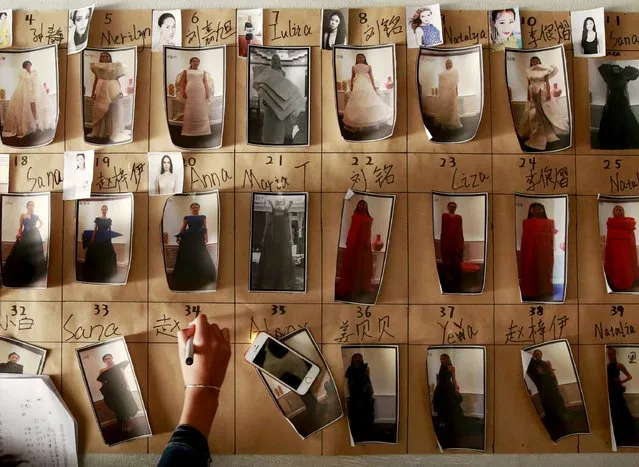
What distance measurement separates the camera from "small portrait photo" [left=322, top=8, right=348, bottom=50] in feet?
3.85

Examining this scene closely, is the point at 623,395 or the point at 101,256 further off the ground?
the point at 101,256

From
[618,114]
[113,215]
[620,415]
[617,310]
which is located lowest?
[620,415]

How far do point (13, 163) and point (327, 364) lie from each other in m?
0.89

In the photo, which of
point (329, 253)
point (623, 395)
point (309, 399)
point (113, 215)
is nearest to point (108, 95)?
point (113, 215)

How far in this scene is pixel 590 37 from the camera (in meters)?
1.17

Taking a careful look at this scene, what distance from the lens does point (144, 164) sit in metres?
1.17

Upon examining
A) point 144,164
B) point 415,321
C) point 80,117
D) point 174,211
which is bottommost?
point 415,321

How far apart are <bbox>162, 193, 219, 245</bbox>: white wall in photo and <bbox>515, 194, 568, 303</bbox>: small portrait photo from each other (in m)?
0.71

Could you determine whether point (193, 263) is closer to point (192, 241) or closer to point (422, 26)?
point (192, 241)

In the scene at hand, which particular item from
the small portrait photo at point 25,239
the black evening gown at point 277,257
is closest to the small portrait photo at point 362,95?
the black evening gown at point 277,257

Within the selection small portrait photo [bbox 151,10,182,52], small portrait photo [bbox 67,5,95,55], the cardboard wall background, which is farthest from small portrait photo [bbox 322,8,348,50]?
small portrait photo [bbox 67,5,95,55]

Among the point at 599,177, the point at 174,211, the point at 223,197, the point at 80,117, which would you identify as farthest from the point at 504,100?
the point at 80,117

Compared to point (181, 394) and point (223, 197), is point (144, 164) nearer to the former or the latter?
point (223, 197)

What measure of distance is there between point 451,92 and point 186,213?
690 millimetres
